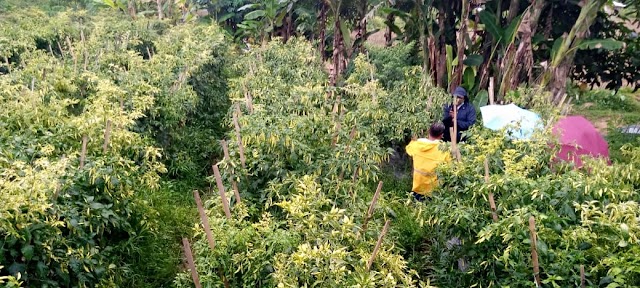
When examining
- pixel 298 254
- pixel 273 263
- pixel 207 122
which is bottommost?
pixel 207 122

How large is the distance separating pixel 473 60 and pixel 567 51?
3.77ft

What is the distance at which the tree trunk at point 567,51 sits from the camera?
5.96 metres

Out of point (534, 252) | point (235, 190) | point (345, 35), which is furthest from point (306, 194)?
point (345, 35)

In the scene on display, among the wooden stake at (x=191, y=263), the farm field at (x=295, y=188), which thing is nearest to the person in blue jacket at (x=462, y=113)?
the farm field at (x=295, y=188)

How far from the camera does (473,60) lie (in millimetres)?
6875

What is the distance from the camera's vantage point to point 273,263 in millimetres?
2664

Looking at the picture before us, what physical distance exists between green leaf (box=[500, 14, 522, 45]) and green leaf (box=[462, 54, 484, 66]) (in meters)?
0.37

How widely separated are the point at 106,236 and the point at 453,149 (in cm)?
242

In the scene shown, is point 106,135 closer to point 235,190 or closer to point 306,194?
point 235,190

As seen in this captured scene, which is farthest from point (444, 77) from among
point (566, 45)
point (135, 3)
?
point (135, 3)

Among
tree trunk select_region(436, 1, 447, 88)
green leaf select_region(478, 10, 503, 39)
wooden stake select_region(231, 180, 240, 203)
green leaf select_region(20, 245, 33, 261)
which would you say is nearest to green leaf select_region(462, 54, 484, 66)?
green leaf select_region(478, 10, 503, 39)

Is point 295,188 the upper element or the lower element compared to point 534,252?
upper

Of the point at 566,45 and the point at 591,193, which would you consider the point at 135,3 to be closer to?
the point at 566,45

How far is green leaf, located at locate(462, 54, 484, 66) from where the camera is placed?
269 inches
